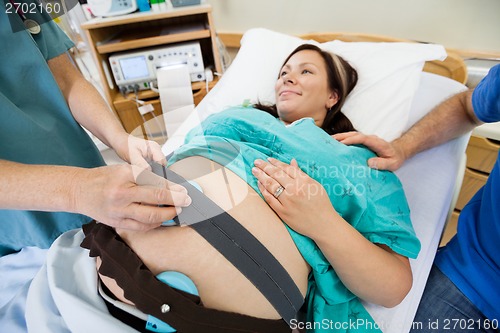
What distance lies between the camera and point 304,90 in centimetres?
119

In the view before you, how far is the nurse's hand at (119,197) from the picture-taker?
1.80 ft

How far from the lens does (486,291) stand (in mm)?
826

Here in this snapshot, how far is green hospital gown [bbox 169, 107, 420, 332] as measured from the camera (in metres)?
0.80

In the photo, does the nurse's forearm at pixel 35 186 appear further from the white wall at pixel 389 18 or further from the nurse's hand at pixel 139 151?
the white wall at pixel 389 18

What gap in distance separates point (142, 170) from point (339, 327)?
0.65 meters

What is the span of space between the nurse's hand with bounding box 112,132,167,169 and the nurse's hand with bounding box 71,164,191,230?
14cm

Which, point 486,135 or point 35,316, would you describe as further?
point 486,135

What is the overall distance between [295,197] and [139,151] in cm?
43

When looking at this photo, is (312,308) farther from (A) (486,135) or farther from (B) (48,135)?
(A) (486,135)

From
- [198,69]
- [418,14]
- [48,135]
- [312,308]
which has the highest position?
[418,14]

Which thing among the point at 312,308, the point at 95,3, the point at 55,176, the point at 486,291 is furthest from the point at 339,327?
the point at 95,3

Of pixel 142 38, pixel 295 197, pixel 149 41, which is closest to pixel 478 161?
pixel 295 197

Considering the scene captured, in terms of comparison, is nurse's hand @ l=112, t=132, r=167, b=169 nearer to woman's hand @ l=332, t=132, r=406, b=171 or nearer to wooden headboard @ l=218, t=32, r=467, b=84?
woman's hand @ l=332, t=132, r=406, b=171

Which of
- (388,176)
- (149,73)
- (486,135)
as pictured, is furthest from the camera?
(149,73)
